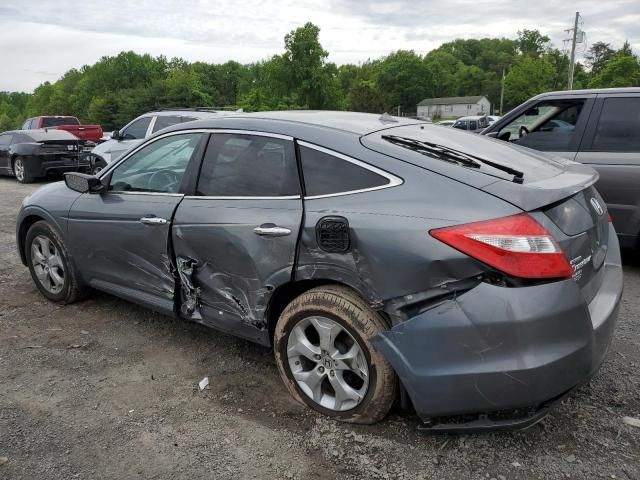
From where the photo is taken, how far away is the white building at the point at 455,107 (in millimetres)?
101375

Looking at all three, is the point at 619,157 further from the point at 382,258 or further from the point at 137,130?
the point at 137,130

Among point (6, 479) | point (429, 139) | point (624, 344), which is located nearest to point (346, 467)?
point (6, 479)

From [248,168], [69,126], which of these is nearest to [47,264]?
[248,168]

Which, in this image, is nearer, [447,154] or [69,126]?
[447,154]

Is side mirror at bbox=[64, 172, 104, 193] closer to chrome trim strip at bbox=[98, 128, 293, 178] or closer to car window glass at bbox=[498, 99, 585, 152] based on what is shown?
chrome trim strip at bbox=[98, 128, 293, 178]

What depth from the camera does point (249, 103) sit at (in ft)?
228

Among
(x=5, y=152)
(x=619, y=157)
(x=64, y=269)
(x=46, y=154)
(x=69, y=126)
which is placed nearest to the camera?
(x=64, y=269)

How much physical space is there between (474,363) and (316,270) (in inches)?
35.1

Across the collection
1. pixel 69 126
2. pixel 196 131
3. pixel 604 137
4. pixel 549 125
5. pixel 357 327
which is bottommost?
pixel 357 327

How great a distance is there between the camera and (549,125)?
570 centimetres

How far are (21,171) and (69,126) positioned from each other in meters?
5.97

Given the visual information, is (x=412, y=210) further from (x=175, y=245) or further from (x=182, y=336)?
(x=182, y=336)

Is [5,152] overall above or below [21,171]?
above

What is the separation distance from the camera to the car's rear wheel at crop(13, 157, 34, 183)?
533 inches
